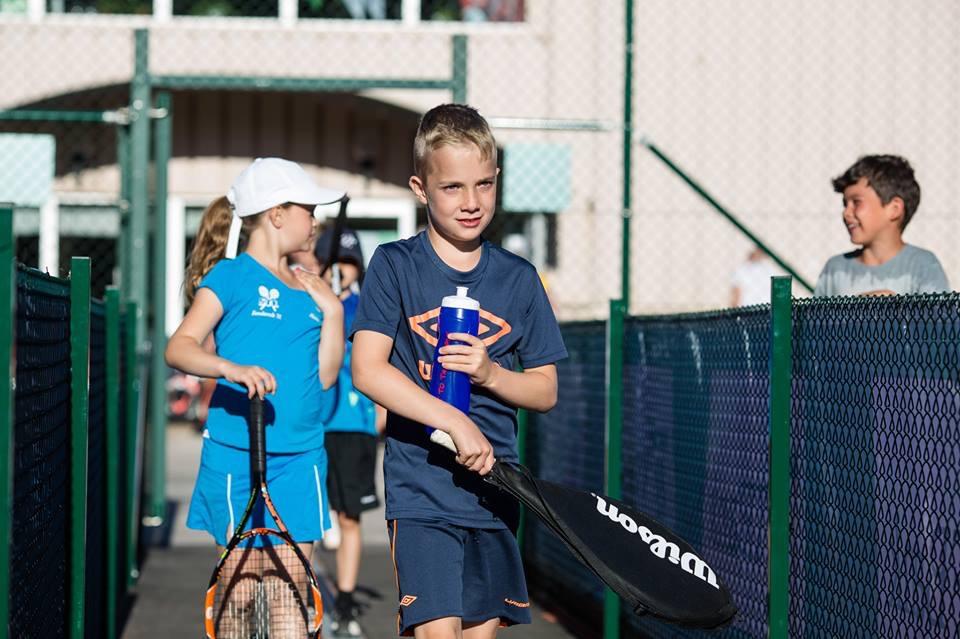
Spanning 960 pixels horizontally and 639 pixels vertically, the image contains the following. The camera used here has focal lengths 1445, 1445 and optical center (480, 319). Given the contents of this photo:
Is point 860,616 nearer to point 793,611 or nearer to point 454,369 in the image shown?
point 793,611

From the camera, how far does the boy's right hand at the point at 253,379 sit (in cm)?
427

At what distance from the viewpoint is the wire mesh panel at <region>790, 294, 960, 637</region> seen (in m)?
3.42

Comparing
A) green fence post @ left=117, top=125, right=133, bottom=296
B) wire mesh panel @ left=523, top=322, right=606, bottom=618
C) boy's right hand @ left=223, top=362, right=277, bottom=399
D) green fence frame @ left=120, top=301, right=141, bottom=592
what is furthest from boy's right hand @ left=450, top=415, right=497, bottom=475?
green fence post @ left=117, top=125, right=133, bottom=296

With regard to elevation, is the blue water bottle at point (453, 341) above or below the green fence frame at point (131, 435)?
above

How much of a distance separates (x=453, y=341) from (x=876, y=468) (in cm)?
119

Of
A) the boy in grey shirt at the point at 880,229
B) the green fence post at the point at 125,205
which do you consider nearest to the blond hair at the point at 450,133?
the boy in grey shirt at the point at 880,229

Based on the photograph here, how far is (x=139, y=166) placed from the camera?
9.57m

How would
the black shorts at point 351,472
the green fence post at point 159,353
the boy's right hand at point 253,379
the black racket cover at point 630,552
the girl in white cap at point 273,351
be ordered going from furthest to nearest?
the green fence post at point 159,353
the black shorts at point 351,472
the girl in white cap at point 273,351
the boy's right hand at point 253,379
the black racket cover at point 630,552

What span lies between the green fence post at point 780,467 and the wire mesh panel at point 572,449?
2052 millimetres

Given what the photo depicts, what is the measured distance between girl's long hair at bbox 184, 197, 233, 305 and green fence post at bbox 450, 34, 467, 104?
11.6 ft

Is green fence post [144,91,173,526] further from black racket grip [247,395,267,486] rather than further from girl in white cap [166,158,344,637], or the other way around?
black racket grip [247,395,267,486]

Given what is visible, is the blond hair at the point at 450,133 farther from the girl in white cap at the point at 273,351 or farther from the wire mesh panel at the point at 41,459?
the girl in white cap at the point at 273,351

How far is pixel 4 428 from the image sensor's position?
286 cm

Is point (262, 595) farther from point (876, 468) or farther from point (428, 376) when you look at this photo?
point (876, 468)
